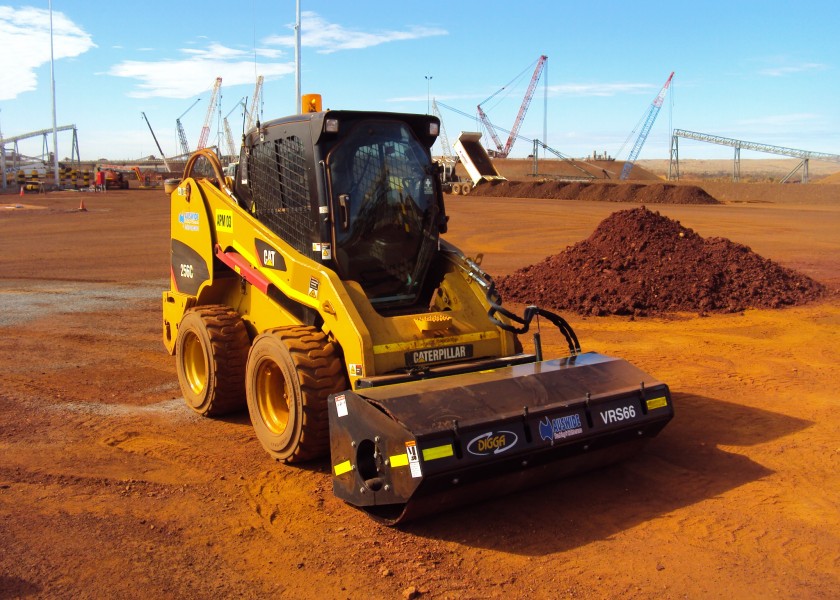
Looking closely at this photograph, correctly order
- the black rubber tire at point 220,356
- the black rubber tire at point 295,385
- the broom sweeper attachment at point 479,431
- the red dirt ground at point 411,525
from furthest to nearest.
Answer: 1. the black rubber tire at point 220,356
2. the black rubber tire at point 295,385
3. the broom sweeper attachment at point 479,431
4. the red dirt ground at point 411,525

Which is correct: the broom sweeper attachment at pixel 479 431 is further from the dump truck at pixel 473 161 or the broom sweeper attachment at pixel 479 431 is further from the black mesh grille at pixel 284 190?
the dump truck at pixel 473 161

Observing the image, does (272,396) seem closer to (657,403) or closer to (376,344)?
(376,344)

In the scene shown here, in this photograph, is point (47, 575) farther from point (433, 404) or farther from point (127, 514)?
point (433, 404)

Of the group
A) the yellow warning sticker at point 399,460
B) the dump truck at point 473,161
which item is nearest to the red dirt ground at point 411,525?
the yellow warning sticker at point 399,460

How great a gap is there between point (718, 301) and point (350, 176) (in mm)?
8115

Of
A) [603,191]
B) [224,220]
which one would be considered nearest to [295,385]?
[224,220]

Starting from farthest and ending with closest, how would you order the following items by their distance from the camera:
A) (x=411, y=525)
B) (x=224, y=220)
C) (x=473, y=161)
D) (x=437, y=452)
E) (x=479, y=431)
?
(x=473, y=161), (x=224, y=220), (x=411, y=525), (x=479, y=431), (x=437, y=452)

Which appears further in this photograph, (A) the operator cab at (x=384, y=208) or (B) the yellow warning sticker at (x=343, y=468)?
(A) the operator cab at (x=384, y=208)

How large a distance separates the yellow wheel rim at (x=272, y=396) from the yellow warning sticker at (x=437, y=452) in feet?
6.32

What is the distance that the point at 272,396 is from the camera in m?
6.16

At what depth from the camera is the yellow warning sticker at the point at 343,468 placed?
15.9 feet

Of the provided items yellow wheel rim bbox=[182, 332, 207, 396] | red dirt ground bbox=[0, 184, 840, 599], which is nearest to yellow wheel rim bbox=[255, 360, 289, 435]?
red dirt ground bbox=[0, 184, 840, 599]

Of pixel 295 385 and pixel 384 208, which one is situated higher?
pixel 384 208

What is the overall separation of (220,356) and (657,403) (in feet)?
12.0
